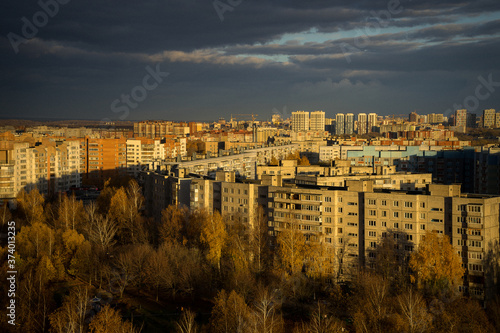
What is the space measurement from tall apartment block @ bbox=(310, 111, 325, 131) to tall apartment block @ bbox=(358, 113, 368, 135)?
7700mm

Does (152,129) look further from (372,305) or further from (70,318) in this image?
(70,318)

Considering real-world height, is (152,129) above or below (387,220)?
above

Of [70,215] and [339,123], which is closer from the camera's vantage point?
[70,215]

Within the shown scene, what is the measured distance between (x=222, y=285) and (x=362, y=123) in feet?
322

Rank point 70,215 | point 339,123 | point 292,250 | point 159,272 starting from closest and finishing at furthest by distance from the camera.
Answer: point 292,250, point 159,272, point 70,215, point 339,123

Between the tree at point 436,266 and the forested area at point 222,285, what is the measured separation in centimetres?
2

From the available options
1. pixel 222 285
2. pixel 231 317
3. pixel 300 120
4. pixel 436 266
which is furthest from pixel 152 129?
pixel 231 317

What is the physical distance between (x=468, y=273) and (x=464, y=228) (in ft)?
3.70

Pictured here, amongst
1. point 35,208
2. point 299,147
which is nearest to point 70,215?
point 35,208

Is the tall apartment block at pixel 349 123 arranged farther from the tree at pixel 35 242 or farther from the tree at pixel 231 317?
the tree at pixel 231 317

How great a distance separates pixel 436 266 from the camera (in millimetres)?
13594

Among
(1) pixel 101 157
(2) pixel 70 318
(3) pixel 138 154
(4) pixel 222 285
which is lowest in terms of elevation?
(4) pixel 222 285

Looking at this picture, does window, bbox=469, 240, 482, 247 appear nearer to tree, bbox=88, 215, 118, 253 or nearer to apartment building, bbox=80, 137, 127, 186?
tree, bbox=88, 215, 118, 253

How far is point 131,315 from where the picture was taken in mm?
14219
